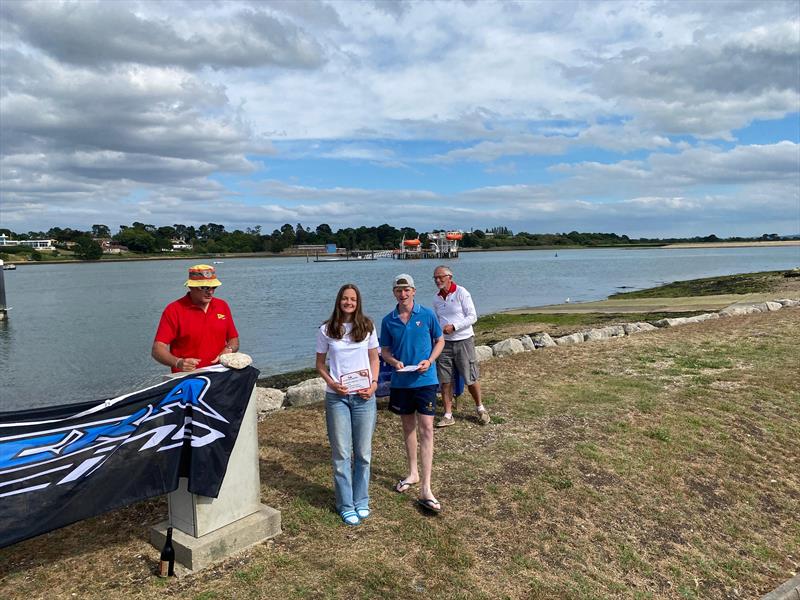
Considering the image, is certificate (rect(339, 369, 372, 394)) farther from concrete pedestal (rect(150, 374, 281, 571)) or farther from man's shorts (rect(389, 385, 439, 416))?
concrete pedestal (rect(150, 374, 281, 571))

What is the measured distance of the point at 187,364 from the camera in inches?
180

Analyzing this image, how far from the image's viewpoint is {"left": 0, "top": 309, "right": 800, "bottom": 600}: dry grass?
165 inches

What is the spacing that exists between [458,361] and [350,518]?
9.66 feet

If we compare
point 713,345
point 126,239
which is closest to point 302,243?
point 126,239

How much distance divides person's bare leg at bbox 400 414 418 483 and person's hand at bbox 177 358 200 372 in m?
1.86

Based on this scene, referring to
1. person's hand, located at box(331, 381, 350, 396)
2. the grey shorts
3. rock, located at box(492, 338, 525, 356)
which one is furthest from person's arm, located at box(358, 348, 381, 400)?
rock, located at box(492, 338, 525, 356)

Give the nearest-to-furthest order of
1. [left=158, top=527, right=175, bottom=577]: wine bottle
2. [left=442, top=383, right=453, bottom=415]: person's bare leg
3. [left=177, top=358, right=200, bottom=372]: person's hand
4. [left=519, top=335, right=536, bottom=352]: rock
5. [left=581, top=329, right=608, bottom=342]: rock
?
[left=158, top=527, right=175, bottom=577]: wine bottle < [left=177, top=358, right=200, bottom=372]: person's hand < [left=442, top=383, right=453, bottom=415]: person's bare leg < [left=519, top=335, right=536, bottom=352]: rock < [left=581, top=329, right=608, bottom=342]: rock

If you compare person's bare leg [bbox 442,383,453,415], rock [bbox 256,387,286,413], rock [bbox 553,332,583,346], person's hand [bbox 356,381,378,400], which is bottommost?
rock [bbox 256,387,286,413]

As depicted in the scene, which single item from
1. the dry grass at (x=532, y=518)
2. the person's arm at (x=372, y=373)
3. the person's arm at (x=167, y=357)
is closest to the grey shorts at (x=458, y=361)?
the dry grass at (x=532, y=518)

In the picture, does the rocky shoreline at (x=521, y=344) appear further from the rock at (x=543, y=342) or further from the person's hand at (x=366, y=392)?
the person's hand at (x=366, y=392)

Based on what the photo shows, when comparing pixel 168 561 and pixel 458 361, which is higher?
pixel 458 361

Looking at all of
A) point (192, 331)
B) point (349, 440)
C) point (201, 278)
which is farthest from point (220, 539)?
point (201, 278)

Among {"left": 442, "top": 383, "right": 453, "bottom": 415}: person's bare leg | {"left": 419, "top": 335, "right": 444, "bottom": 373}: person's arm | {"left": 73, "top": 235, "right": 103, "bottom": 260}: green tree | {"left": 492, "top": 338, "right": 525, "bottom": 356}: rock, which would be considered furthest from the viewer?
{"left": 73, "top": 235, "right": 103, "bottom": 260}: green tree

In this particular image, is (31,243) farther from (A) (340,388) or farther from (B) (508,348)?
(A) (340,388)
